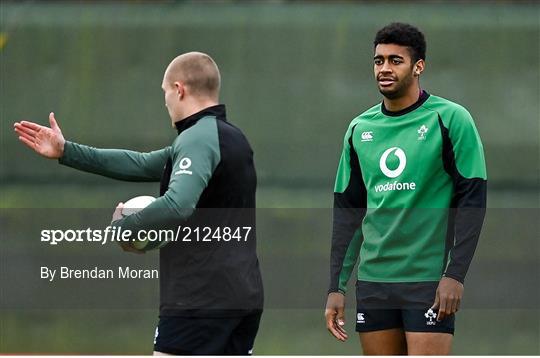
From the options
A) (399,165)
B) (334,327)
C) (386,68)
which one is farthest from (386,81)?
(334,327)

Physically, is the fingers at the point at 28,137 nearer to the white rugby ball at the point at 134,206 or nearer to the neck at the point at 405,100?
the white rugby ball at the point at 134,206

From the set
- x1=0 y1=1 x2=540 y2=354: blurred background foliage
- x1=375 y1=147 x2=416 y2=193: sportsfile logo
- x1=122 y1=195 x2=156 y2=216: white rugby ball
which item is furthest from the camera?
x1=0 y1=1 x2=540 y2=354: blurred background foliage

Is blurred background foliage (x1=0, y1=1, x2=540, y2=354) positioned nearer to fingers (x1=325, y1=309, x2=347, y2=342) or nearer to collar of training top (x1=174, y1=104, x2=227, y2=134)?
fingers (x1=325, y1=309, x2=347, y2=342)

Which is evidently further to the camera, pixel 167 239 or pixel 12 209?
pixel 12 209

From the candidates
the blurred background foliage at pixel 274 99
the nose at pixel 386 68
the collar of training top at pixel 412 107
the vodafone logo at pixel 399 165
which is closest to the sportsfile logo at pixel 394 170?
the vodafone logo at pixel 399 165

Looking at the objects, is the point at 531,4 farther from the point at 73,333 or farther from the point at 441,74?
the point at 73,333

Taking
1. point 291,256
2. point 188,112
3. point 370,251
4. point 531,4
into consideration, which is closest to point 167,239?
point 188,112

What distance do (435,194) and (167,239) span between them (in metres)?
1.02

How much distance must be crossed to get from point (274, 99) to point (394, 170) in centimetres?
259

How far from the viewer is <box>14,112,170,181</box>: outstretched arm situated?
426 cm

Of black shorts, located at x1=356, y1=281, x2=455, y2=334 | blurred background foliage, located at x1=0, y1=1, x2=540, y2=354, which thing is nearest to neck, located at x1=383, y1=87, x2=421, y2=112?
black shorts, located at x1=356, y1=281, x2=455, y2=334

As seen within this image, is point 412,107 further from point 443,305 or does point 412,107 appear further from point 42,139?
point 42,139

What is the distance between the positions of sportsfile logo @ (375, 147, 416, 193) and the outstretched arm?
0.79m

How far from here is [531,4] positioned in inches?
272
